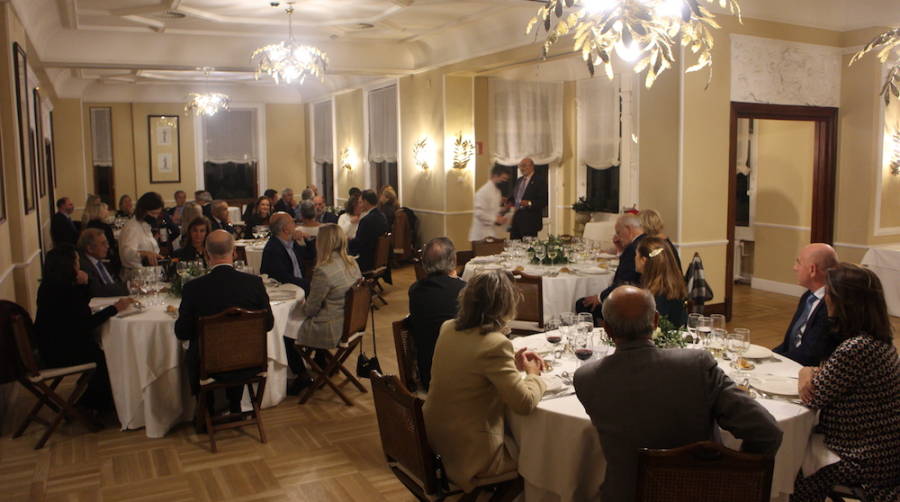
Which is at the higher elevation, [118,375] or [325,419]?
[118,375]

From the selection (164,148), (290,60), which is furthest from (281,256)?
(164,148)

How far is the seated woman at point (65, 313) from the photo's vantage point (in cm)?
485

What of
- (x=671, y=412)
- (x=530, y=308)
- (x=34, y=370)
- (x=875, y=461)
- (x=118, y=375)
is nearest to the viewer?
(x=671, y=412)

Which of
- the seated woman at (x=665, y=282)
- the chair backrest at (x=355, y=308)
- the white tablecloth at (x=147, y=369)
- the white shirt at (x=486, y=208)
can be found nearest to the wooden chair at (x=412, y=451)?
the seated woman at (x=665, y=282)

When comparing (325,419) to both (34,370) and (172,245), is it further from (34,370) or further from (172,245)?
(172,245)

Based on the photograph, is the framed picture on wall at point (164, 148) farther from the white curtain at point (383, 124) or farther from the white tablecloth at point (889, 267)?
the white tablecloth at point (889, 267)

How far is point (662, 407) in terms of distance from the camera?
2.50 metres

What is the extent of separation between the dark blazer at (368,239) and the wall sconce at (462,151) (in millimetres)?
3098

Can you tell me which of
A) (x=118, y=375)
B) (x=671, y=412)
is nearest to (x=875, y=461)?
(x=671, y=412)

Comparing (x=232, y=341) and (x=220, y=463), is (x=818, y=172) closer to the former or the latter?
(x=232, y=341)

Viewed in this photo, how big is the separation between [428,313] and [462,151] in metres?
8.04

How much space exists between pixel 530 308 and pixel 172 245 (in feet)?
18.7

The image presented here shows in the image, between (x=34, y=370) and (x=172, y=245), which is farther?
(x=172, y=245)

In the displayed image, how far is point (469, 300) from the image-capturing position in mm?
3080
